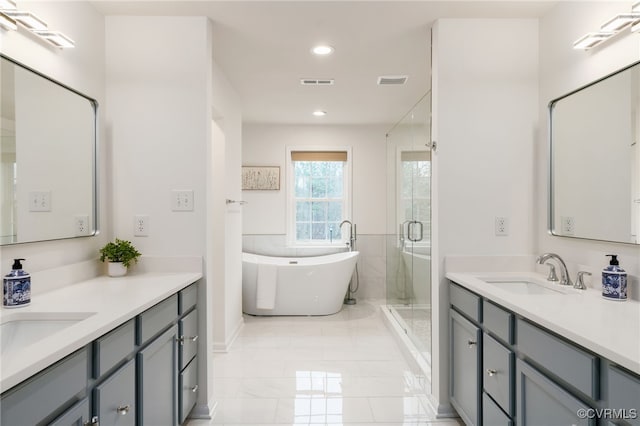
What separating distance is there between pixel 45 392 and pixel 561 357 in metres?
1.53

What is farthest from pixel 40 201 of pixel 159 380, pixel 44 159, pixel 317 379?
pixel 317 379

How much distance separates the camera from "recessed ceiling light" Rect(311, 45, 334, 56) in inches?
104

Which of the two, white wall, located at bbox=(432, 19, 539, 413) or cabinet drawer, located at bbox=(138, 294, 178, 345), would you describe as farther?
white wall, located at bbox=(432, 19, 539, 413)

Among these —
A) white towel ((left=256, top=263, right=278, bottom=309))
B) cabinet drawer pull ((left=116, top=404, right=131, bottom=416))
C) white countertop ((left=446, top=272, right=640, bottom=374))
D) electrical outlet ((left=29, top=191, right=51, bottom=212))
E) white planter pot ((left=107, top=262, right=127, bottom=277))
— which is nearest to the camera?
white countertop ((left=446, top=272, right=640, bottom=374))

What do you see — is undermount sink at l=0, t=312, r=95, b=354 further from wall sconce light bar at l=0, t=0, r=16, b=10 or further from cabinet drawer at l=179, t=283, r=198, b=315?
wall sconce light bar at l=0, t=0, r=16, b=10

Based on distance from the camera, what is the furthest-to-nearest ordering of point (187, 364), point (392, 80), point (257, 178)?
1. point (257, 178)
2. point (392, 80)
3. point (187, 364)

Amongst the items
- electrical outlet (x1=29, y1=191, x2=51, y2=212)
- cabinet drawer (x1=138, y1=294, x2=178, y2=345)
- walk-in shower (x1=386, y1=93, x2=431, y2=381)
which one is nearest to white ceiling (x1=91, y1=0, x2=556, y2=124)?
walk-in shower (x1=386, y1=93, x2=431, y2=381)

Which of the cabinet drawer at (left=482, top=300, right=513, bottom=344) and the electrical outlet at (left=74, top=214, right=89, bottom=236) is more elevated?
the electrical outlet at (left=74, top=214, right=89, bottom=236)

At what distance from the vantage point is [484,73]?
229 centimetres

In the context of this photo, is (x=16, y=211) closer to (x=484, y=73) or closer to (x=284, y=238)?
(x=484, y=73)

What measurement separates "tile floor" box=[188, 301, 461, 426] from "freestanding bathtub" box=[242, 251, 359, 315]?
0.35 metres

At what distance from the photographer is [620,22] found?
1584mm

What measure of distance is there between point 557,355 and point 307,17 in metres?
2.11

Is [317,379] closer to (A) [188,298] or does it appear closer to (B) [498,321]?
(A) [188,298]
